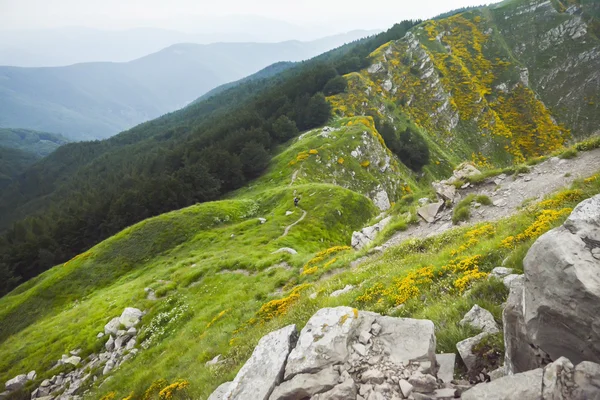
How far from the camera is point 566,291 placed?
14.1 feet

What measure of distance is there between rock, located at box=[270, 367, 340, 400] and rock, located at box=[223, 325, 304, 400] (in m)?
0.38

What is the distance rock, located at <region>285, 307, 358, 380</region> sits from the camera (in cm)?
658

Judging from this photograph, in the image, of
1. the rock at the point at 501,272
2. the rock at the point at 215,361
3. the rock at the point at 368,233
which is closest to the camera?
the rock at the point at 501,272

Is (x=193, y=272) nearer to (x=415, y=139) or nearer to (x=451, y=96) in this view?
(x=415, y=139)

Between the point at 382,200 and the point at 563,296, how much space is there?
2174 inches

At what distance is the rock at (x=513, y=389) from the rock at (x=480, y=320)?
2440 millimetres

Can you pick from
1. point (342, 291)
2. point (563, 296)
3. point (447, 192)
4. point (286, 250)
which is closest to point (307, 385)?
point (563, 296)

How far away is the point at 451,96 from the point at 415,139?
111 feet

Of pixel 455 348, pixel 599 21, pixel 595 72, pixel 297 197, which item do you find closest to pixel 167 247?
pixel 297 197

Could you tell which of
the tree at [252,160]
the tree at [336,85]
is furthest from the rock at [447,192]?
the tree at [336,85]

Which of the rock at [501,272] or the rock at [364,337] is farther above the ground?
the rock at [364,337]

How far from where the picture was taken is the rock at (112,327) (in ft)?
74.2

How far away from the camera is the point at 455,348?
6695mm

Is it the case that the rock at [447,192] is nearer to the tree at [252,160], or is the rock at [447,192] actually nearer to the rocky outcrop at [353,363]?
the rocky outcrop at [353,363]
